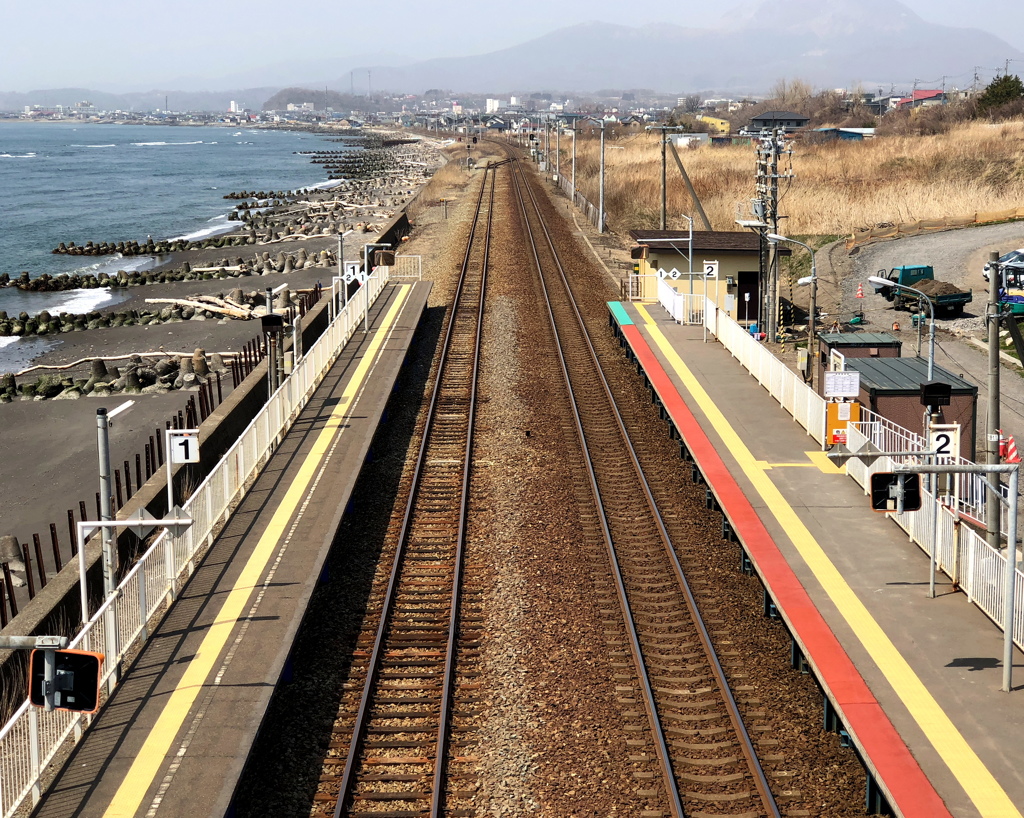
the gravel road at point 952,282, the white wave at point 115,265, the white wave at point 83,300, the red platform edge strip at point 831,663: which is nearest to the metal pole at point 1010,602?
the red platform edge strip at point 831,663

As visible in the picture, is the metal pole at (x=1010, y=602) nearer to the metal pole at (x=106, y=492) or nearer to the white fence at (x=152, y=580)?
the white fence at (x=152, y=580)

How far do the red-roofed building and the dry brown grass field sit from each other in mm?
74780

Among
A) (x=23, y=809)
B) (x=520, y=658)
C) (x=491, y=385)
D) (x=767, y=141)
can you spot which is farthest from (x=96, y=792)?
(x=767, y=141)

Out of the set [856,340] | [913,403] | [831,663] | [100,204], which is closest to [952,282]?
[856,340]

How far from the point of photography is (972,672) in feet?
35.6

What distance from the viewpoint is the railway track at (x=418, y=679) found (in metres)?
9.84

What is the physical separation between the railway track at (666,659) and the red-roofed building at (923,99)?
444 ft

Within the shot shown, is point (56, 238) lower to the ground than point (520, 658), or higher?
higher

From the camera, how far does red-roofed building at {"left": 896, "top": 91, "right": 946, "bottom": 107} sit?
481 ft

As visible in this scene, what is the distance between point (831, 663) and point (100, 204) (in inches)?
3615

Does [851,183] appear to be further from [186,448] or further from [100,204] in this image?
[100,204]

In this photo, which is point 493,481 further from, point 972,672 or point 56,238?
point 56,238

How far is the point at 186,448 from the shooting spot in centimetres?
1312

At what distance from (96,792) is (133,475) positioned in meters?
13.1
